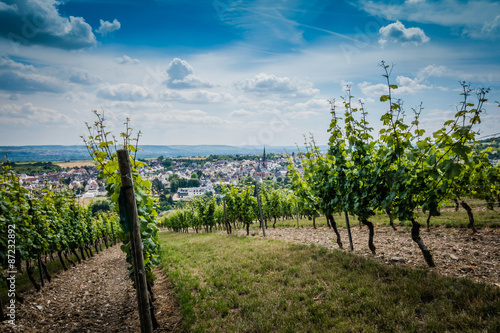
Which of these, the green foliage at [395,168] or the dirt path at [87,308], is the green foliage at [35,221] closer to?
the dirt path at [87,308]

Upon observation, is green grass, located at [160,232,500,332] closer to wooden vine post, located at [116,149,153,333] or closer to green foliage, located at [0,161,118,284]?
wooden vine post, located at [116,149,153,333]

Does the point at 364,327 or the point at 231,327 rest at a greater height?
the point at 364,327

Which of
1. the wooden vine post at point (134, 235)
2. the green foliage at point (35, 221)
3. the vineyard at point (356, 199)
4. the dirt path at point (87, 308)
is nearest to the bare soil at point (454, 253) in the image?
the vineyard at point (356, 199)

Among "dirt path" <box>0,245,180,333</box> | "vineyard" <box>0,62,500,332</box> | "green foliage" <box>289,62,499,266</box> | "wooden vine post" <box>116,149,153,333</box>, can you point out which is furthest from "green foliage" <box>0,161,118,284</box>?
"green foliage" <box>289,62,499,266</box>

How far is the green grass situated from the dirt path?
4.04 ft

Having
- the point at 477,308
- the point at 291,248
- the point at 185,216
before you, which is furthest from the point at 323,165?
the point at 185,216

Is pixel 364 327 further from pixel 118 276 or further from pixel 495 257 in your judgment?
pixel 118 276

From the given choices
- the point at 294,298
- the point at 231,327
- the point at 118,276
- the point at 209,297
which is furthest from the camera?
the point at 118,276

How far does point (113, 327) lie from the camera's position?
A: 6.08 meters

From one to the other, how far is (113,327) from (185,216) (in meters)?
32.3

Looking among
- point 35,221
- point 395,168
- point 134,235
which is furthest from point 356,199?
point 35,221

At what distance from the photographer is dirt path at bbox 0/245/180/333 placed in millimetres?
6113

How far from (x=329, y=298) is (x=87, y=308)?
7.65 meters

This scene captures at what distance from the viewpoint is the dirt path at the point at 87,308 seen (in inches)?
241
